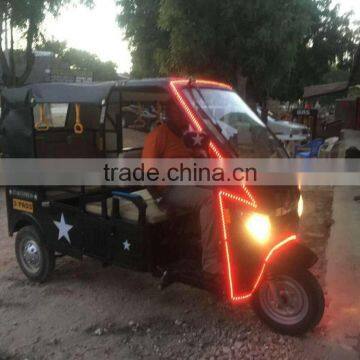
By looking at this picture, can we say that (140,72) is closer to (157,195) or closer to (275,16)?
(275,16)

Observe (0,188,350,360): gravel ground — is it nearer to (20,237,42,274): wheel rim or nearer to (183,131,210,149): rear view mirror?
(20,237,42,274): wheel rim

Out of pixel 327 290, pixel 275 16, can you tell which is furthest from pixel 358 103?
pixel 327 290

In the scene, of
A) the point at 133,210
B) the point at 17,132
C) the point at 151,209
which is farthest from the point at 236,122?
the point at 17,132

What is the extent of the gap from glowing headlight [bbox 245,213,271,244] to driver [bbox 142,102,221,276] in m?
0.27

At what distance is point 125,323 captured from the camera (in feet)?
13.0

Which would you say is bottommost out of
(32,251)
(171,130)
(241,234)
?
(32,251)

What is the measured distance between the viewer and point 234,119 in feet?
12.9

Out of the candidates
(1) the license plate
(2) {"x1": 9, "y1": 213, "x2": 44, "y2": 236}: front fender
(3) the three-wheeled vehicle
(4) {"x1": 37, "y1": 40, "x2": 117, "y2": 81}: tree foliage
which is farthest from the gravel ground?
(4) {"x1": 37, "y1": 40, "x2": 117, "y2": 81}: tree foliage

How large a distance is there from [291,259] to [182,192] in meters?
1.02

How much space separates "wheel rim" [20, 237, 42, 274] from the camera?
16.0 ft

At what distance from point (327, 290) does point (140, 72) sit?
14.2 m

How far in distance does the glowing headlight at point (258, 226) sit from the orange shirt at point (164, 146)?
0.79 metres

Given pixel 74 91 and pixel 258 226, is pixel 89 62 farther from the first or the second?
pixel 258 226

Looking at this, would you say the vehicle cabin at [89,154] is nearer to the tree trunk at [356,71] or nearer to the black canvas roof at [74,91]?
the black canvas roof at [74,91]
